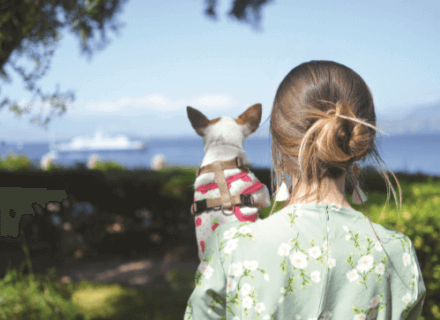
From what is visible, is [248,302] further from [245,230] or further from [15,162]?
[15,162]

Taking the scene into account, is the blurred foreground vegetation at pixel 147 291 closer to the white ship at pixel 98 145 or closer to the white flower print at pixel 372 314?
the white flower print at pixel 372 314

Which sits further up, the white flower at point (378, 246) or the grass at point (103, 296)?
the white flower at point (378, 246)

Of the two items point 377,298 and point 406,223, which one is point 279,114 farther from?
point 406,223

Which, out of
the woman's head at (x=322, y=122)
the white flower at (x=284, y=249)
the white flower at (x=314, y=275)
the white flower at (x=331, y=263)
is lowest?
the white flower at (x=314, y=275)

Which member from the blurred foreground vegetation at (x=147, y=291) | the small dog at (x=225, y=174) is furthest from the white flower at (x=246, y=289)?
the blurred foreground vegetation at (x=147, y=291)

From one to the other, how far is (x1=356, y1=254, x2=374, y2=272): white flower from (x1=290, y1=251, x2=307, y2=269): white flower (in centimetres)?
21

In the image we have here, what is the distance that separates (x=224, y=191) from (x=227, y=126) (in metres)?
0.69

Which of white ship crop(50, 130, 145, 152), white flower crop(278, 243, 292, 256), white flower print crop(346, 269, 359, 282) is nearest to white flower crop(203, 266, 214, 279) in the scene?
white flower crop(278, 243, 292, 256)

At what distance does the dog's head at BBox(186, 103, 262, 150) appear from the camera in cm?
319

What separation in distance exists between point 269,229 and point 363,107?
626 millimetres

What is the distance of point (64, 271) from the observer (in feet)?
21.0

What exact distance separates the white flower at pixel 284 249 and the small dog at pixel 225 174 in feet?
5.18

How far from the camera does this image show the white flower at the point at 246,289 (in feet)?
4.09

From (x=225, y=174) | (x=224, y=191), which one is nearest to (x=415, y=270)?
(x=224, y=191)
